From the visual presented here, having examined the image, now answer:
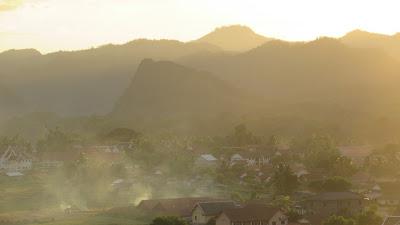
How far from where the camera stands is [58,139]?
120312mm

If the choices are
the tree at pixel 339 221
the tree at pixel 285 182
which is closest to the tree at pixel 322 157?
the tree at pixel 285 182

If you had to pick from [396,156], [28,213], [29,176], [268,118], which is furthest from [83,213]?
[268,118]

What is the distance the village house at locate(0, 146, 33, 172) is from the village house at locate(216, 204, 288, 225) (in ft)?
196

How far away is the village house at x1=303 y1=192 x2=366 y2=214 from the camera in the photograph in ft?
214

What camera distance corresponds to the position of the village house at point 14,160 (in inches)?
4304

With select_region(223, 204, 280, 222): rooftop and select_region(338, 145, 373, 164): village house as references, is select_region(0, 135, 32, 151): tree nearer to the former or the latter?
select_region(338, 145, 373, 164): village house

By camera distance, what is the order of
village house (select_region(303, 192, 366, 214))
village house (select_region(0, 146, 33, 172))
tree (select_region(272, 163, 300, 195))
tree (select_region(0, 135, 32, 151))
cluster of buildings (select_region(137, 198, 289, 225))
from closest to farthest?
cluster of buildings (select_region(137, 198, 289, 225)) → village house (select_region(303, 192, 366, 214)) → tree (select_region(272, 163, 300, 195)) → village house (select_region(0, 146, 33, 172)) → tree (select_region(0, 135, 32, 151))

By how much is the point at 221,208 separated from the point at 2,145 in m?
71.9

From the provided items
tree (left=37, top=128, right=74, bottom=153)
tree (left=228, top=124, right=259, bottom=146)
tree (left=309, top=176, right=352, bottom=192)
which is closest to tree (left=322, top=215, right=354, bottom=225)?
tree (left=309, top=176, right=352, bottom=192)

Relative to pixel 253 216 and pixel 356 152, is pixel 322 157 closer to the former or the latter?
pixel 356 152

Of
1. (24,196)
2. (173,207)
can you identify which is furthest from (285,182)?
(24,196)

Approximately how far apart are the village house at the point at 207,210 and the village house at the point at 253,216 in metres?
2.07

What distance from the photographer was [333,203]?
65.6 m

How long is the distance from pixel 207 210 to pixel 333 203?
13.8 metres
